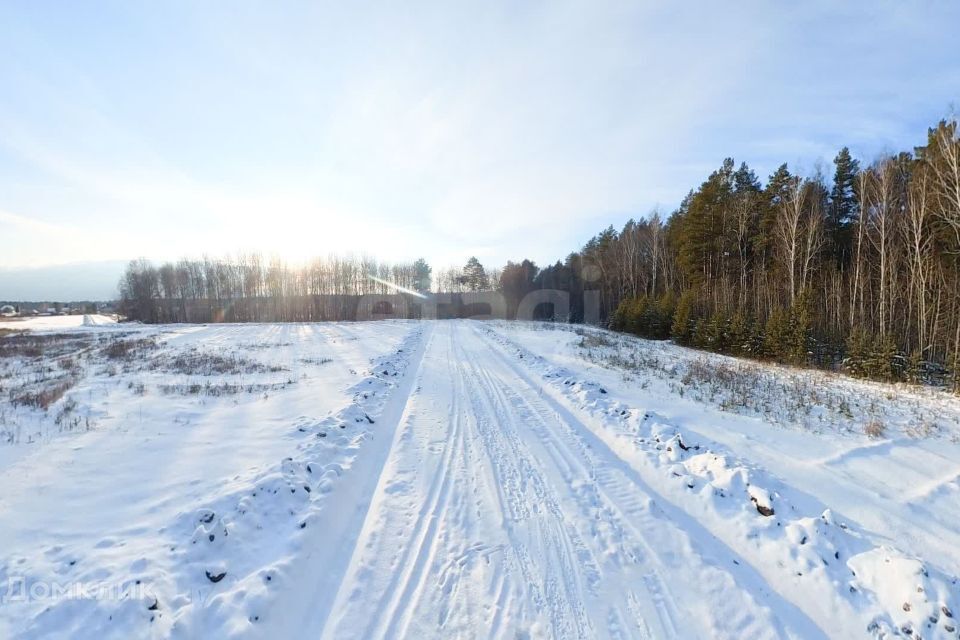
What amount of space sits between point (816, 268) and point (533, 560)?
29974 millimetres

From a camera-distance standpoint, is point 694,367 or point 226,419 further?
point 694,367

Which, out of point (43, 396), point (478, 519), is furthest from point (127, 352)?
point (478, 519)

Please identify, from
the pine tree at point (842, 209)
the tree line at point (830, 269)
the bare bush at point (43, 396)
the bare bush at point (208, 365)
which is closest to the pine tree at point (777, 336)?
the tree line at point (830, 269)

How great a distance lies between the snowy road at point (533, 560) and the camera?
3014 mm

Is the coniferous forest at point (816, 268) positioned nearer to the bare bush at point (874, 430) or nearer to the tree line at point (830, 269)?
the tree line at point (830, 269)

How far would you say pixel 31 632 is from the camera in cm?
268

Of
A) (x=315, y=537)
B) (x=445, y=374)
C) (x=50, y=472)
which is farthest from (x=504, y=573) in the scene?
(x=445, y=374)

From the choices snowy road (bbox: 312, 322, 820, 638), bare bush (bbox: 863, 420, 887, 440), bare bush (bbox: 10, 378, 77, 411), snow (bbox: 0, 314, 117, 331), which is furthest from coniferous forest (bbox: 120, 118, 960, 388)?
snow (bbox: 0, 314, 117, 331)

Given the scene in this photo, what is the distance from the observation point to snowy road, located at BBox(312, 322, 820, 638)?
3014 mm

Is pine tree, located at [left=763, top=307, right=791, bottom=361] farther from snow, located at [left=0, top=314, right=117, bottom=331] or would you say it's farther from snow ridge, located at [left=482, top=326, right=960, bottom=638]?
snow, located at [left=0, top=314, right=117, bottom=331]

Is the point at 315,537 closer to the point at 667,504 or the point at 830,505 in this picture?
the point at 667,504

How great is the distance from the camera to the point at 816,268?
23.9 m

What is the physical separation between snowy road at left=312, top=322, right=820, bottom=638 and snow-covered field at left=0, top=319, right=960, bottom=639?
0.9 inches

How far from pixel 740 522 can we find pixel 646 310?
104 ft
